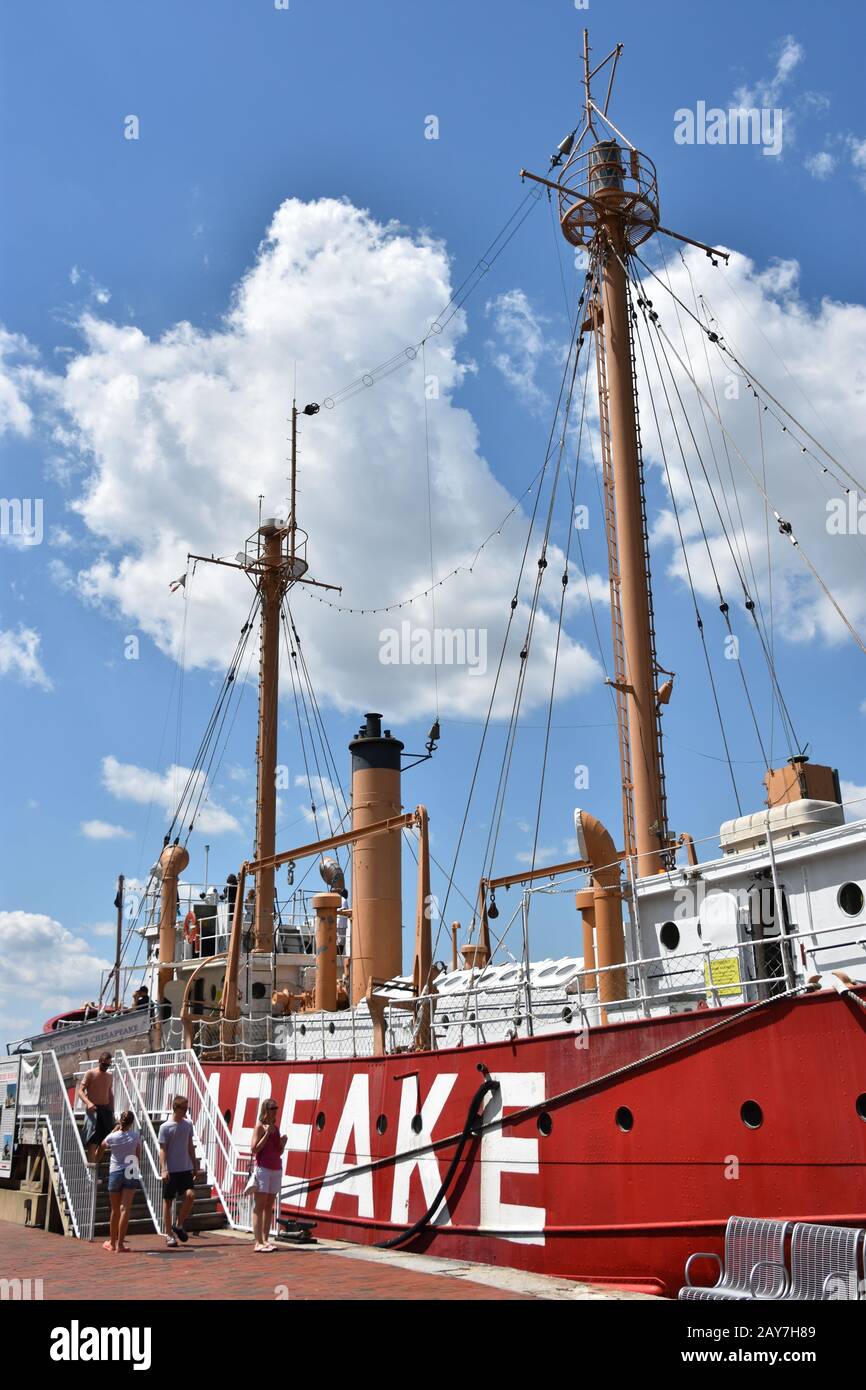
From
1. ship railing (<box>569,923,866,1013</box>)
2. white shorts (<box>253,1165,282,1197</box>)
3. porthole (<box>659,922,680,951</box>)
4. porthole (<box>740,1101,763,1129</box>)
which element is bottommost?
white shorts (<box>253,1165,282,1197</box>)

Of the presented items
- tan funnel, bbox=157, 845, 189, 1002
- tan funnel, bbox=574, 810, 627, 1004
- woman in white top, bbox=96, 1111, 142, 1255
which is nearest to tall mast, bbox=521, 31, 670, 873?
tan funnel, bbox=574, 810, 627, 1004

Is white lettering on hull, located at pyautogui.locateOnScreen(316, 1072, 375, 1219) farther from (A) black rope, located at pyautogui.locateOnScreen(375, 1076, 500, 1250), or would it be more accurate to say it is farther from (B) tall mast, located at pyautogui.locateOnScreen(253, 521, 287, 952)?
(B) tall mast, located at pyautogui.locateOnScreen(253, 521, 287, 952)

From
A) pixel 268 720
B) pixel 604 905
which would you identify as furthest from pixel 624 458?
pixel 268 720

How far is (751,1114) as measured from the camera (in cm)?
970

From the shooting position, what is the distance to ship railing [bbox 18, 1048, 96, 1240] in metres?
14.1

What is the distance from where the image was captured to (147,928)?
2631 centimetres

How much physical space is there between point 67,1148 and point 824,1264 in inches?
436

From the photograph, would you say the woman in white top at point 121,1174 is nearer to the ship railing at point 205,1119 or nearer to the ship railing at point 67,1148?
the ship railing at point 67,1148

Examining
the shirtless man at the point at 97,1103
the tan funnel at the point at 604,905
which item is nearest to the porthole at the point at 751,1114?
the tan funnel at the point at 604,905

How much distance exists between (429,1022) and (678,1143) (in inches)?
193

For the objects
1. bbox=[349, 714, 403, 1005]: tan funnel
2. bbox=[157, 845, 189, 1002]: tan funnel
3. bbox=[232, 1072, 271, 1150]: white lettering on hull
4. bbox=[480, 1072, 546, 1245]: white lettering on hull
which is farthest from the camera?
bbox=[157, 845, 189, 1002]: tan funnel

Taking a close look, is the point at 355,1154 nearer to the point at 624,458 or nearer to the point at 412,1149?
the point at 412,1149

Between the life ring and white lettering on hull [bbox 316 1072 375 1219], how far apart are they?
35.2ft
